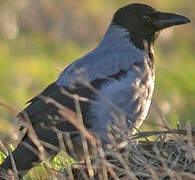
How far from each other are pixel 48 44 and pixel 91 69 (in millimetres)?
5334

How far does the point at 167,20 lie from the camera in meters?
8.49

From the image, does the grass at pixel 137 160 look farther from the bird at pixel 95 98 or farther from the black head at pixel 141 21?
the black head at pixel 141 21

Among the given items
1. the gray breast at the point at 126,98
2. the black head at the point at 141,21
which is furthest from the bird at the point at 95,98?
the black head at the point at 141,21

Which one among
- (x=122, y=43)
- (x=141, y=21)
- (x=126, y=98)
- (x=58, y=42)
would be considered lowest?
(x=58, y=42)

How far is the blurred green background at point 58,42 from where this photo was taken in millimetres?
10945

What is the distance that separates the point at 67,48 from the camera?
12859 mm

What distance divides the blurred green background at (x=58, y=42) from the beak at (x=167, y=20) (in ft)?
5.91

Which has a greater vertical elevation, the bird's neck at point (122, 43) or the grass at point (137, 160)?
the bird's neck at point (122, 43)

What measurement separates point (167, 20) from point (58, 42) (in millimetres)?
4869

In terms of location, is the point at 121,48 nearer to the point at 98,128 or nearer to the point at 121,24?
the point at 121,24

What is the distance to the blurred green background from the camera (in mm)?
10945

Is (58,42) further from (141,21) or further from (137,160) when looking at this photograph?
(137,160)

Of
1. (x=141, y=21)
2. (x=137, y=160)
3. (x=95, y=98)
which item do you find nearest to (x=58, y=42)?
(x=141, y=21)

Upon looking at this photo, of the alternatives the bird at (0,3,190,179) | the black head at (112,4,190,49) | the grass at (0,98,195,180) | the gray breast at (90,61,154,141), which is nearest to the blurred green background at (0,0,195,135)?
the black head at (112,4,190,49)
